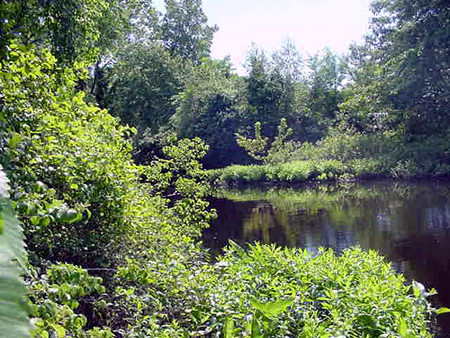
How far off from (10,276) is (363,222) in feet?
36.2

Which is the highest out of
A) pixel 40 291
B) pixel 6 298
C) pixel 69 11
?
pixel 69 11

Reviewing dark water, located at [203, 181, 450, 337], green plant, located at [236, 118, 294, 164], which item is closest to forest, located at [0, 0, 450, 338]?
dark water, located at [203, 181, 450, 337]

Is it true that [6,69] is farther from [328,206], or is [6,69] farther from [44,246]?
[328,206]

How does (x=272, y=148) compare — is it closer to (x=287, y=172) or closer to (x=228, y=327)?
(x=287, y=172)

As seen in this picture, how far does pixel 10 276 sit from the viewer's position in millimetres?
357

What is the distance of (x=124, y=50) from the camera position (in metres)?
23.3

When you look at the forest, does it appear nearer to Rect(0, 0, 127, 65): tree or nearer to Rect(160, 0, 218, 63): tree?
Rect(0, 0, 127, 65): tree

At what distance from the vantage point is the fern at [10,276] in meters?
0.33

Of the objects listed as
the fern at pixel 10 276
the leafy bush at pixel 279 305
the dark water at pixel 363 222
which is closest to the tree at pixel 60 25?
the leafy bush at pixel 279 305

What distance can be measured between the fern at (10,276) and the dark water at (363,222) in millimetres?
5543

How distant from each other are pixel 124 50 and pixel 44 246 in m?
21.6

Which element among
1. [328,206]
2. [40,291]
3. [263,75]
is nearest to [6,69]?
[40,291]

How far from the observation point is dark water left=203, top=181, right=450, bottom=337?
24.7 ft

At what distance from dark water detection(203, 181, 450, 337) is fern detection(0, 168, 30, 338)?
5.54 metres
